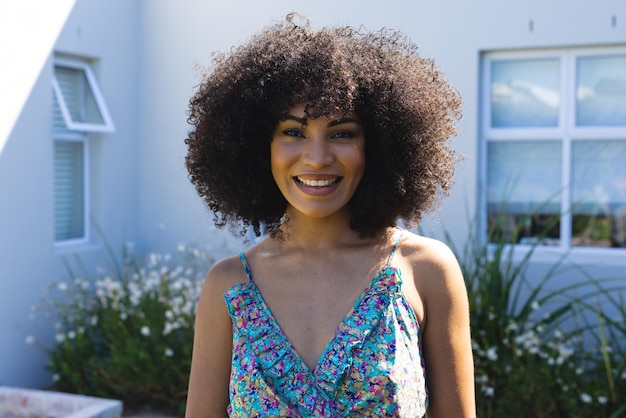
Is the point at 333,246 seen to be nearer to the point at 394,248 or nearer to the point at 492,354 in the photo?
the point at 394,248

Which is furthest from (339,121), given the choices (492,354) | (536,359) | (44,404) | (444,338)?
(536,359)

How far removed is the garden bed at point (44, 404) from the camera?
4398 mm

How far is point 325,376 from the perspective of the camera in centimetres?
180

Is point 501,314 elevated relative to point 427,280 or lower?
lower

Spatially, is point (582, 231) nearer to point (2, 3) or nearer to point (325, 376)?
point (2, 3)

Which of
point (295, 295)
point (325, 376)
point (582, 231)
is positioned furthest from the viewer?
point (582, 231)

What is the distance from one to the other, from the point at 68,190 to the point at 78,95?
2.21 ft

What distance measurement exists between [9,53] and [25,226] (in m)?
1.08

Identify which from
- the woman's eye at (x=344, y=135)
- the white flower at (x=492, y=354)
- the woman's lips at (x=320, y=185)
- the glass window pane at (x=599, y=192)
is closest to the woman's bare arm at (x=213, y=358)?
the woman's lips at (x=320, y=185)

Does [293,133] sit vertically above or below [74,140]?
below

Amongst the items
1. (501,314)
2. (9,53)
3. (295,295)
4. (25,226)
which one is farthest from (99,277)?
(295,295)

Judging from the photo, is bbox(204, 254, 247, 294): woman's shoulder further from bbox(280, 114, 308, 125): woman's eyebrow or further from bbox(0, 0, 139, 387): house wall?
bbox(0, 0, 139, 387): house wall

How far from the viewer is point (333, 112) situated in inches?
71.6

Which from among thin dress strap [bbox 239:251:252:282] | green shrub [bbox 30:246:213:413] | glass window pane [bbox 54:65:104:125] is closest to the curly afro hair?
thin dress strap [bbox 239:251:252:282]
